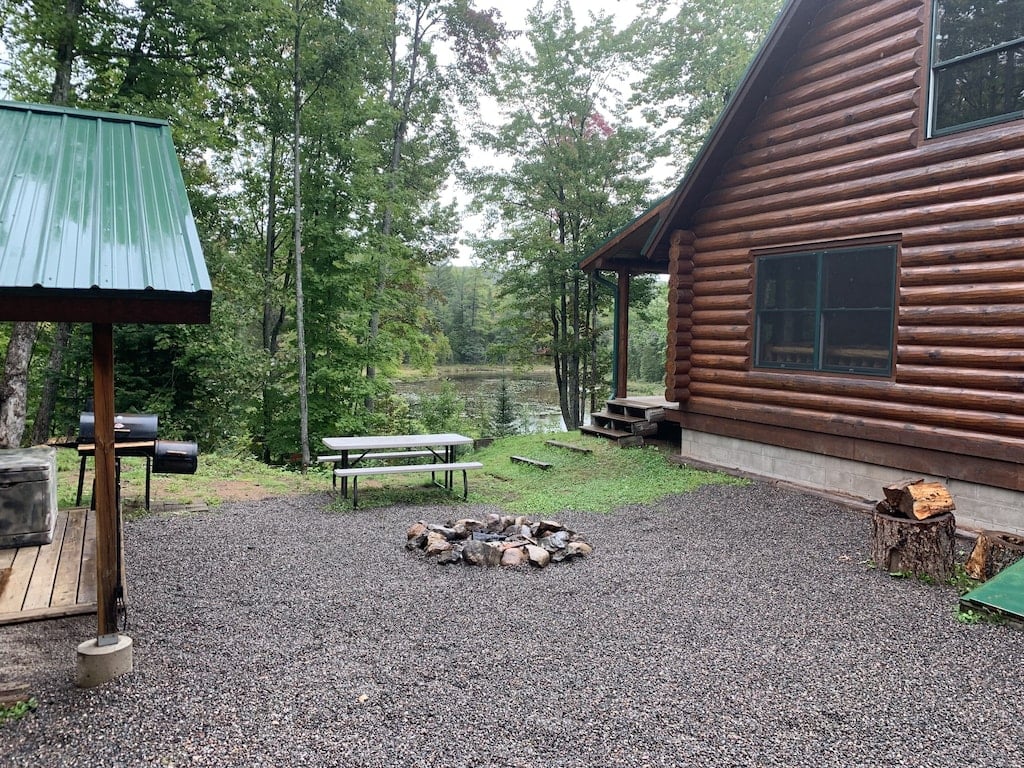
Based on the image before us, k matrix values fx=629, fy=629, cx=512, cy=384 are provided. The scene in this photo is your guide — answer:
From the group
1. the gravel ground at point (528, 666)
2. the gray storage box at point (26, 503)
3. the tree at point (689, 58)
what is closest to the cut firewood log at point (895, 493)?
the gravel ground at point (528, 666)

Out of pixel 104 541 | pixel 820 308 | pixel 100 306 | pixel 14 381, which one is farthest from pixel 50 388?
pixel 820 308

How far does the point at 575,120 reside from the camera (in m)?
18.0

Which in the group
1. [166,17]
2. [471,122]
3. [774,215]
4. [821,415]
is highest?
[471,122]

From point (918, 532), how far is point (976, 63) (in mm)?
4590

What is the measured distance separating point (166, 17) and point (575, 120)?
10940 millimetres

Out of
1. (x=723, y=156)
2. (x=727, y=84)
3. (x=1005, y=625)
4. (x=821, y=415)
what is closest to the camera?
(x=1005, y=625)

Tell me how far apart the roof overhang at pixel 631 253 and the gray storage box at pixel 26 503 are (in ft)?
27.0

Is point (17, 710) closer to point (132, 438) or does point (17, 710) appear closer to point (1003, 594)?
point (132, 438)

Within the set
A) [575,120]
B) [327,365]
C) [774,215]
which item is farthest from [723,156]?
[575,120]

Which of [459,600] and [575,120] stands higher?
[575,120]

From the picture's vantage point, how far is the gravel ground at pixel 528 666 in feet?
9.30

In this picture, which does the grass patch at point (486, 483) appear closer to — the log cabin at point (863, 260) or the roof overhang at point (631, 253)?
the log cabin at point (863, 260)

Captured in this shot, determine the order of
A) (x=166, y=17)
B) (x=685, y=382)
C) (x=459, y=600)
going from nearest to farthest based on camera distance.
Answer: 1. (x=459, y=600)
2. (x=685, y=382)
3. (x=166, y=17)

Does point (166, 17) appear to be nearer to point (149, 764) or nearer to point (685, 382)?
point (685, 382)
